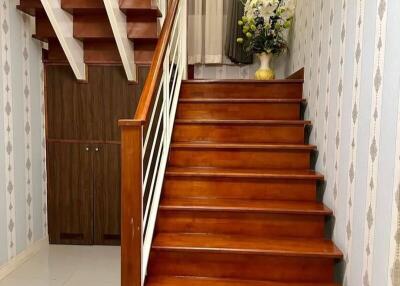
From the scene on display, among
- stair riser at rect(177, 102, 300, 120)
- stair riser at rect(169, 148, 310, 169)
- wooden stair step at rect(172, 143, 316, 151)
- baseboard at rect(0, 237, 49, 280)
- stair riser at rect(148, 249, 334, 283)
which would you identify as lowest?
baseboard at rect(0, 237, 49, 280)

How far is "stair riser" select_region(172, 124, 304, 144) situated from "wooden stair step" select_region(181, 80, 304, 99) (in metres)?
0.48

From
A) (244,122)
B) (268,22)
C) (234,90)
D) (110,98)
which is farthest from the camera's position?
(268,22)

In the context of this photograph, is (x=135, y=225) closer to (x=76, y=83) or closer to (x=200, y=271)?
(x=200, y=271)

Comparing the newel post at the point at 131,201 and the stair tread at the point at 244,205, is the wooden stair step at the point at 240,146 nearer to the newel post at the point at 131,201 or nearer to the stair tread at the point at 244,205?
the stair tread at the point at 244,205

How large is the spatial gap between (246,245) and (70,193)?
89.2 inches

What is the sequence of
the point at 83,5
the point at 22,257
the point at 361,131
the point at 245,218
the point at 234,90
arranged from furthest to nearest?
the point at 234,90, the point at 22,257, the point at 83,5, the point at 245,218, the point at 361,131

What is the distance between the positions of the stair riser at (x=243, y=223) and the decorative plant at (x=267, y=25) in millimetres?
1976

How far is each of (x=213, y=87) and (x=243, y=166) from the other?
0.94m

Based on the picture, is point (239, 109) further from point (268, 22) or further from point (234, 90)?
point (268, 22)

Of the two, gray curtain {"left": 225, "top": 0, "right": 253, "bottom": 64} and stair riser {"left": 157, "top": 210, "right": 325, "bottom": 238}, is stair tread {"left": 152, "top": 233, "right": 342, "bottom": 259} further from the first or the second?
gray curtain {"left": 225, "top": 0, "right": 253, "bottom": 64}

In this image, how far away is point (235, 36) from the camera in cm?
450

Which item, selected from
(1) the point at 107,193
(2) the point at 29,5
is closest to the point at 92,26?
(2) the point at 29,5

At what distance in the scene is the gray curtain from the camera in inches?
176

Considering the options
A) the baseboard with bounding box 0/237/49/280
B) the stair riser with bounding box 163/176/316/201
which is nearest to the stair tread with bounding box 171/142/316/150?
the stair riser with bounding box 163/176/316/201
